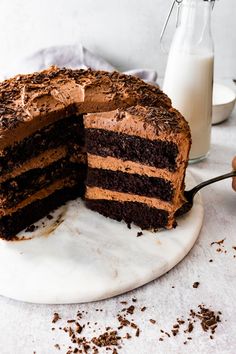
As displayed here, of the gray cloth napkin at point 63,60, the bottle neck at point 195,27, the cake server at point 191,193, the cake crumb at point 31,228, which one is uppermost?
the bottle neck at point 195,27

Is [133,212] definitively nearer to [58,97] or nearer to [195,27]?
[58,97]

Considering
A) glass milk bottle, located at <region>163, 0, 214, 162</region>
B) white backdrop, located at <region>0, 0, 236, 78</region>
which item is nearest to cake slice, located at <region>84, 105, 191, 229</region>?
glass milk bottle, located at <region>163, 0, 214, 162</region>

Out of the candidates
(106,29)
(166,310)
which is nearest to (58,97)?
(166,310)

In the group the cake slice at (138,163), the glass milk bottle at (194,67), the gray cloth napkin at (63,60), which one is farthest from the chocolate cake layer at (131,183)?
the gray cloth napkin at (63,60)

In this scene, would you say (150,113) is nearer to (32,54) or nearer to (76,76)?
(76,76)

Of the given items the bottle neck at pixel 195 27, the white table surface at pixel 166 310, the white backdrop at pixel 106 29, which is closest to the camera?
the white table surface at pixel 166 310

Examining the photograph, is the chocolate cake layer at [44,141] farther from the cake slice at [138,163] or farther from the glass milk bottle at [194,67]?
the glass milk bottle at [194,67]
